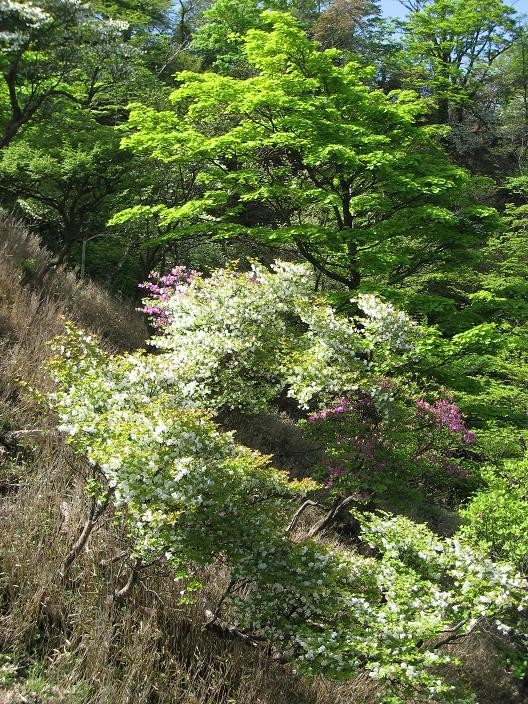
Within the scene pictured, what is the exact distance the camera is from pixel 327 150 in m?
8.42

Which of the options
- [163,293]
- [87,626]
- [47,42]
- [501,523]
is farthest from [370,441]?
[47,42]

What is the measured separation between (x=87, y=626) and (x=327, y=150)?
24.0 feet

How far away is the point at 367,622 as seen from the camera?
3.83 m

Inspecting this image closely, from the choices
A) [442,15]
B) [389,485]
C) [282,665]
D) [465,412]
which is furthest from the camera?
[442,15]

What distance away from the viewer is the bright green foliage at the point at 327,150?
9.01 m

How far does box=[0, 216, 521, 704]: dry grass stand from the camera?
3.22 m

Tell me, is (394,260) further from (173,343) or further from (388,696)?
(388,696)

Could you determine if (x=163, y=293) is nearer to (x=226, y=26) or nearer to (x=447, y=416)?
(x=447, y=416)

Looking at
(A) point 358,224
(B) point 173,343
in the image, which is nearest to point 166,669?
(B) point 173,343

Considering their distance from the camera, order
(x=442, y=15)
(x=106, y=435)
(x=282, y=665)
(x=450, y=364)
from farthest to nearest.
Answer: (x=442, y=15) < (x=450, y=364) < (x=282, y=665) < (x=106, y=435)

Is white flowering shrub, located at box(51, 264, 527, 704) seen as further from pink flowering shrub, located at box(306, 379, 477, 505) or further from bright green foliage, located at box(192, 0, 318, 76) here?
bright green foliage, located at box(192, 0, 318, 76)

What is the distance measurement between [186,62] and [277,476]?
71.4 feet

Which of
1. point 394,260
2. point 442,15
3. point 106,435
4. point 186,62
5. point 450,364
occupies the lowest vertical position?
point 106,435

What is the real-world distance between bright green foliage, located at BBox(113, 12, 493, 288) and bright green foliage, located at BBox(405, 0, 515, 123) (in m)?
9.61
